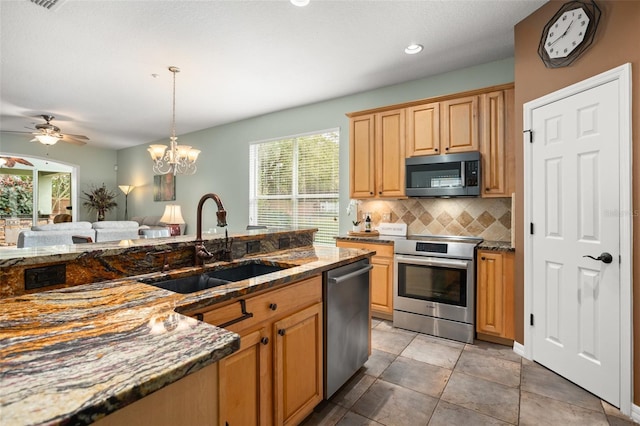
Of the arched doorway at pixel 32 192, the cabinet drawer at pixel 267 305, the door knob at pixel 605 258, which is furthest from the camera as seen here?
the arched doorway at pixel 32 192

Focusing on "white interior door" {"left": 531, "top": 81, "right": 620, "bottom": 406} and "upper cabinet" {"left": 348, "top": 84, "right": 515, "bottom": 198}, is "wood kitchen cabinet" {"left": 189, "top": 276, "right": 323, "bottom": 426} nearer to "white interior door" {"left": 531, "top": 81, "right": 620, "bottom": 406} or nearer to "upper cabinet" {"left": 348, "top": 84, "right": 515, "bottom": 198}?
"white interior door" {"left": 531, "top": 81, "right": 620, "bottom": 406}

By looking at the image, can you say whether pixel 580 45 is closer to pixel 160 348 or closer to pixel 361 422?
pixel 361 422

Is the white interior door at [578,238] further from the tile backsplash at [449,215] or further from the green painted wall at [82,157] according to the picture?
the green painted wall at [82,157]

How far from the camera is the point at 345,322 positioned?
2.10 metres

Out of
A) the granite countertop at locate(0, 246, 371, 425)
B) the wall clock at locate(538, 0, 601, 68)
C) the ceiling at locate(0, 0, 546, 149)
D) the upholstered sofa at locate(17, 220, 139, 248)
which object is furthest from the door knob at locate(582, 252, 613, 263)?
the upholstered sofa at locate(17, 220, 139, 248)

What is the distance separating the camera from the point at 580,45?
2217 millimetres

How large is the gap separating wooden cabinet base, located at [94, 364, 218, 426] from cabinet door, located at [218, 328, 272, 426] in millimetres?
419

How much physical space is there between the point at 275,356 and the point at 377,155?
9.04 ft

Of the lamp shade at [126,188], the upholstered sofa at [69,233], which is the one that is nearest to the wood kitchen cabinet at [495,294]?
the upholstered sofa at [69,233]

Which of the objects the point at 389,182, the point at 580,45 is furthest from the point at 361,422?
the point at 580,45

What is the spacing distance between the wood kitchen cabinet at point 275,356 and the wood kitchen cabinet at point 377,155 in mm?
2103

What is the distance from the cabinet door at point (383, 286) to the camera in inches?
135

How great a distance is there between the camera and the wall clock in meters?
2.17

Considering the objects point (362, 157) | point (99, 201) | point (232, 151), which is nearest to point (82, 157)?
point (99, 201)
